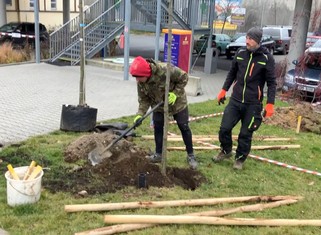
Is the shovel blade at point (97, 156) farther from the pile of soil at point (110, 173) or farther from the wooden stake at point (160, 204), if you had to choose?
the wooden stake at point (160, 204)

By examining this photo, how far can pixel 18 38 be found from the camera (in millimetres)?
17672

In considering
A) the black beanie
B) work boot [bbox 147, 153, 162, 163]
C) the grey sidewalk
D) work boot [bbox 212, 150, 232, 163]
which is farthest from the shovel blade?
the black beanie

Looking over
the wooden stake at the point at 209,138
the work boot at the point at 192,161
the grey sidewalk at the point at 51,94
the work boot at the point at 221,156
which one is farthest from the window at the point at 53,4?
the work boot at the point at 192,161

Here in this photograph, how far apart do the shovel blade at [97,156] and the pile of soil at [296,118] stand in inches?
164

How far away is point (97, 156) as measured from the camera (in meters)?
5.22

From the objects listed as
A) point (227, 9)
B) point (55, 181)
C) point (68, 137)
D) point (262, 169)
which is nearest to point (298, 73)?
point (262, 169)

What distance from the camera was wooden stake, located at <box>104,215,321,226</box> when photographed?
3.64 metres

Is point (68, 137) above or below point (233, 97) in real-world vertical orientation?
below

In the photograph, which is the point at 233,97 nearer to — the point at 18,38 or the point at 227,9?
the point at 18,38

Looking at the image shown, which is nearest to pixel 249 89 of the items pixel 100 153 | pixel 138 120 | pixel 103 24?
pixel 138 120

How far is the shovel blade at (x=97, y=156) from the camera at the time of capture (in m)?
5.18

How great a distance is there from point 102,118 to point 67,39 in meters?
8.61

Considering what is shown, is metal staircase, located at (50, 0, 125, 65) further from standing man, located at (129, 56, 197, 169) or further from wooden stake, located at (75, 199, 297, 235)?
wooden stake, located at (75, 199, 297, 235)

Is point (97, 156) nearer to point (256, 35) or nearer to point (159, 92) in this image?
point (159, 92)
